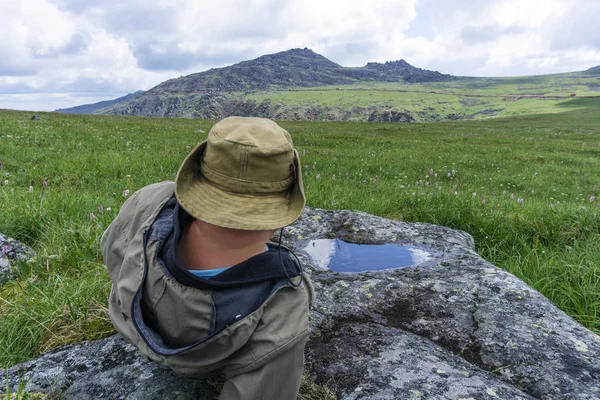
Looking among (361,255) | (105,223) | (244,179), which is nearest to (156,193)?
(244,179)

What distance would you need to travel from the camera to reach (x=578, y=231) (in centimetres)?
611

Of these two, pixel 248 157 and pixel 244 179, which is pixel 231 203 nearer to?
pixel 244 179

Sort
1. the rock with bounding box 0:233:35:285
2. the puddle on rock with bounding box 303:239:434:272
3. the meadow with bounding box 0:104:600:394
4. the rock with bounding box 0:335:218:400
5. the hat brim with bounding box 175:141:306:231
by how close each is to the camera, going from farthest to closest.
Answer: the puddle on rock with bounding box 303:239:434:272 → the rock with bounding box 0:233:35:285 → the meadow with bounding box 0:104:600:394 → the rock with bounding box 0:335:218:400 → the hat brim with bounding box 175:141:306:231

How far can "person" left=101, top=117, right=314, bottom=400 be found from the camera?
1.98m

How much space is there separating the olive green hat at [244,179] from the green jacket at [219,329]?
0.37 metres

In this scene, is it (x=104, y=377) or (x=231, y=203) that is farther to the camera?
(x=104, y=377)

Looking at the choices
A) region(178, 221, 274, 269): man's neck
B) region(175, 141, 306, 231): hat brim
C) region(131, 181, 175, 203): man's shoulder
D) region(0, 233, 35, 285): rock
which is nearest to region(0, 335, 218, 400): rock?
region(178, 221, 274, 269): man's neck

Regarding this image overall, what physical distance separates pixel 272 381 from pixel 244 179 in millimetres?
1072

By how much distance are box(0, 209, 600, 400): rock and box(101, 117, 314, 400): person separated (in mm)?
645

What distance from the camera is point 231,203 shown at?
6.56 ft

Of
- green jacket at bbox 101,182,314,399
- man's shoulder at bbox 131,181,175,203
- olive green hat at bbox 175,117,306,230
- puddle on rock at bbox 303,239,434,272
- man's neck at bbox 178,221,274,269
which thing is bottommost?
puddle on rock at bbox 303,239,434,272

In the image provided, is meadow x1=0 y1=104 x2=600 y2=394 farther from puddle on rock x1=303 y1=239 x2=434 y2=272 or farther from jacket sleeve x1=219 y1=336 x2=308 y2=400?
jacket sleeve x1=219 y1=336 x2=308 y2=400

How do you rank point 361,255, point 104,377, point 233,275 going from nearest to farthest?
point 233,275
point 104,377
point 361,255

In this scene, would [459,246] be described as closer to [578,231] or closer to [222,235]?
[578,231]
